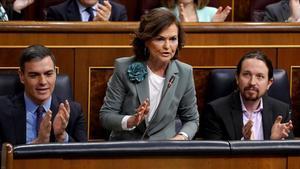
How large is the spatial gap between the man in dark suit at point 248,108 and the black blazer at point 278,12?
750 millimetres

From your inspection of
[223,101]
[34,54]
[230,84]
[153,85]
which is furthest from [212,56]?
[34,54]

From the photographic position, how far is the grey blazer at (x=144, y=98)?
6.72ft

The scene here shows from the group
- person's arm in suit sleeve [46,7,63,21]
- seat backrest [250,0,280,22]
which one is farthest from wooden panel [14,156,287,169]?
seat backrest [250,0,280,22]

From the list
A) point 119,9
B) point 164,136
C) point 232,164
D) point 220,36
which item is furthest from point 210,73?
point 232,164

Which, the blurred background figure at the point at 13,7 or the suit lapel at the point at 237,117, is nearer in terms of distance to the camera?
the suit lapel at the point at 237,117

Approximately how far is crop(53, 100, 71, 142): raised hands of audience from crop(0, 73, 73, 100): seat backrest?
0.19 m

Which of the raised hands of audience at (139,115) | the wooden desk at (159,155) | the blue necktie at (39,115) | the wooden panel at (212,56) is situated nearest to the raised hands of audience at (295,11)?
the wooden panel at (212,56)

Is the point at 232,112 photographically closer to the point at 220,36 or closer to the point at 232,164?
the point at 220,36

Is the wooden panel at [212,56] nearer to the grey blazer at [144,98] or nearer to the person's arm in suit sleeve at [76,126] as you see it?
the grey blazer at [144,98]

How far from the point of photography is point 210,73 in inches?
91.8

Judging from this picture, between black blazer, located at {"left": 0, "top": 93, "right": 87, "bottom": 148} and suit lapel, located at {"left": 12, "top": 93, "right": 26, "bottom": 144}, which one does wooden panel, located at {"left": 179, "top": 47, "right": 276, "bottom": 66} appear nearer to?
black blazer, located at {"left": 0, "top": 93, "right": 87, "bottom": 148}

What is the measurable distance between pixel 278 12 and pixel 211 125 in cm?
89

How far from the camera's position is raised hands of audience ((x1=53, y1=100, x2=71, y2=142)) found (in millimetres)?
1861

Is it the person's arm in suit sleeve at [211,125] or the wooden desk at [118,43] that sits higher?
the wooden desk at [118,43]
